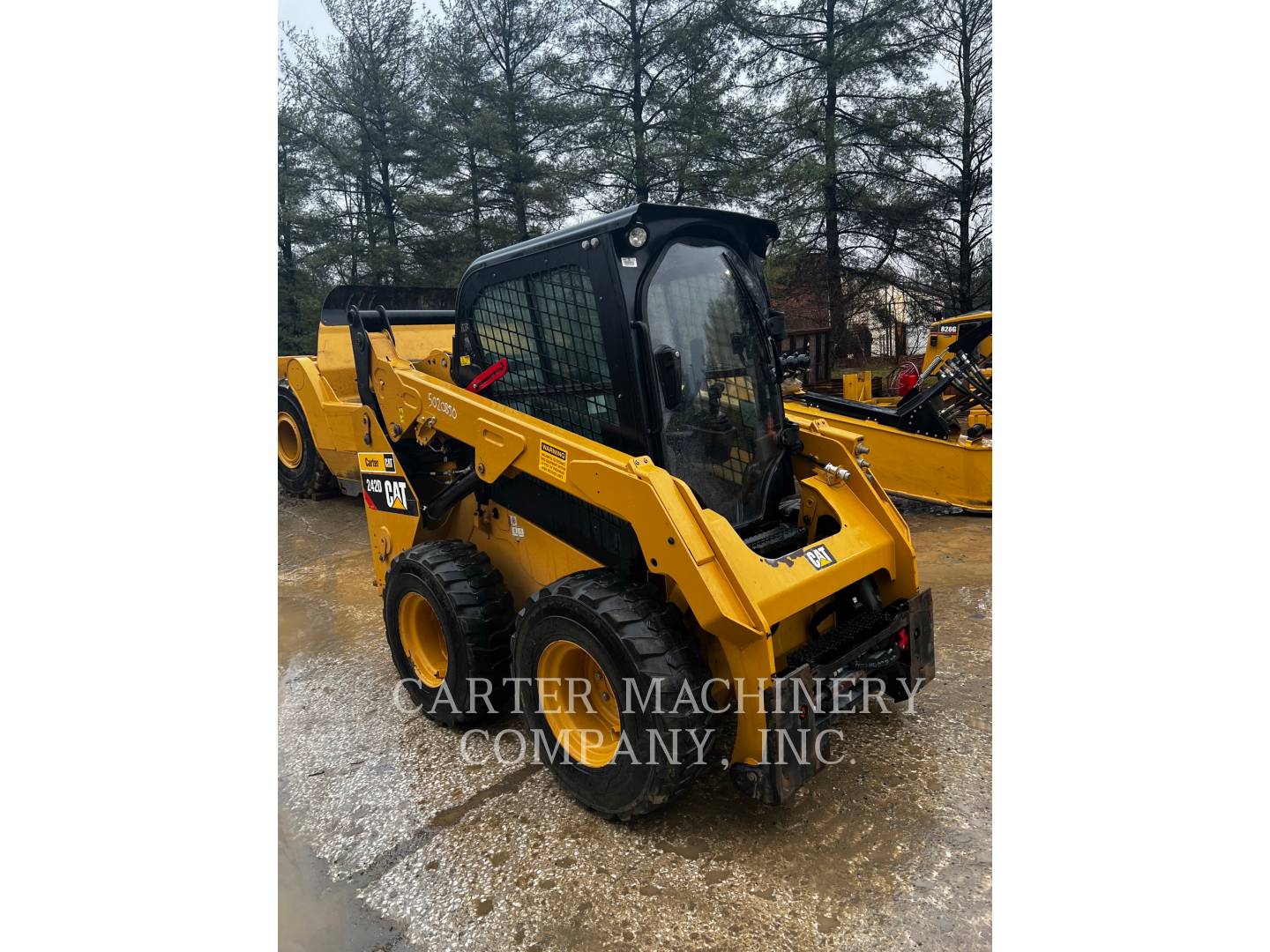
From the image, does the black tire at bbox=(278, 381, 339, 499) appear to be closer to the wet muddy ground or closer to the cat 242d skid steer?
the cat 242d skid steer

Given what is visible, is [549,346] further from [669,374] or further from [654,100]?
[654,100]

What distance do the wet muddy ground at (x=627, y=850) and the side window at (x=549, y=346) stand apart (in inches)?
59.2

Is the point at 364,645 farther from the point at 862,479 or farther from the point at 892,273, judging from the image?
the point at 892,273

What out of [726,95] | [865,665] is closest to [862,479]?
[865,665]

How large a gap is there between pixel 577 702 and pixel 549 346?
1.46 metres

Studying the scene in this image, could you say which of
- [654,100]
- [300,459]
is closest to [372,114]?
[654,100]

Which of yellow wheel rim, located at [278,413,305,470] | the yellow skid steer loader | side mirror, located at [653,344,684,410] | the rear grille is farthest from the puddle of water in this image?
yellow wheel rim, located at [278,413,305,470]

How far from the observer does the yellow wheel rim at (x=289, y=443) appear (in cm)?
823

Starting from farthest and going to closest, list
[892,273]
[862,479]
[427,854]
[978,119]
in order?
1. [892,273]
2. [978,119]
3. [862,479]
4. [427,854]

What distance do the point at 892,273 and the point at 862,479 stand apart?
34.1 ft

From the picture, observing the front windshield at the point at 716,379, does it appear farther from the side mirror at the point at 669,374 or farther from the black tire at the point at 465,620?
the black tire at the point at 465,620

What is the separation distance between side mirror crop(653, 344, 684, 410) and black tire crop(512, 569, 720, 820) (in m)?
0.69

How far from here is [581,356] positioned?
9.82 ft

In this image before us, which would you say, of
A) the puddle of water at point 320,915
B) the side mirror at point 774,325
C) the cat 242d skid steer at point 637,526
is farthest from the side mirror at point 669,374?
the puddle of water at point 320,915
